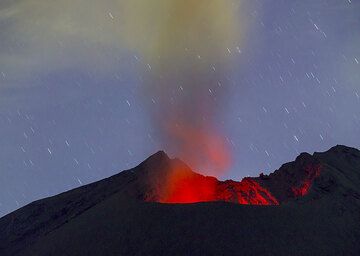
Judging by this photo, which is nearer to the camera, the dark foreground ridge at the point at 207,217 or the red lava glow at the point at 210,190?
the dark foreground ridge at the point at 207,217

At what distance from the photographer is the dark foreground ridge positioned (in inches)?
2080

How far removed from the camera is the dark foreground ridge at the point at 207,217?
5284 cm

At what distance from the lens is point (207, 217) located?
55875 mm

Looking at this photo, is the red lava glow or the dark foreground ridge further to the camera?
the red lava glow

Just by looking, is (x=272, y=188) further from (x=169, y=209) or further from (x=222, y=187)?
(x=169, y=209)

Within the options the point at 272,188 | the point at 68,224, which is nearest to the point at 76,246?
the point at 68,224

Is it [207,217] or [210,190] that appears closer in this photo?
[207,217]

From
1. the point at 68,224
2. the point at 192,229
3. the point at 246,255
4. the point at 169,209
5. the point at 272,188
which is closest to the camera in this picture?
the point at 246,255

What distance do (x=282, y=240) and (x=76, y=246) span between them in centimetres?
2035

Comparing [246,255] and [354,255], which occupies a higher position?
[246,255]

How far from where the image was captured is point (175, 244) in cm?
5209

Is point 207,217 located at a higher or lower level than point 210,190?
lower

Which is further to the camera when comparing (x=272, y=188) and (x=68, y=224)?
(x=272, y=188)

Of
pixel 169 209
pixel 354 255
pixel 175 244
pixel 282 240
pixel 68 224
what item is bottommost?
pixel 354 255
